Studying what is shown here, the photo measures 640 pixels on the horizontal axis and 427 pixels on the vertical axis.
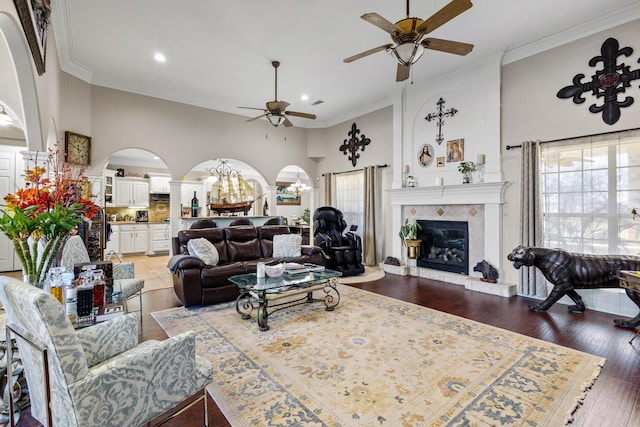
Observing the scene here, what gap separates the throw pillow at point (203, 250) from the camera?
4129 millimetres

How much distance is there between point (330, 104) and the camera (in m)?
6.66

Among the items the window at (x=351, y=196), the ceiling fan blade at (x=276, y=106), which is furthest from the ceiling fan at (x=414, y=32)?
the window at (x=351, y=196)

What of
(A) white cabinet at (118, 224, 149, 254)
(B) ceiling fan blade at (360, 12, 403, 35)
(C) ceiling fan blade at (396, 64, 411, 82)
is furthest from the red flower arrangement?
(A) white cabinet at (118, 224, 149, 254)

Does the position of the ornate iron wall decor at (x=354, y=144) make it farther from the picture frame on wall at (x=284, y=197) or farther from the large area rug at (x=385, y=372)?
the picture frame on wall at (x=284, y=197)

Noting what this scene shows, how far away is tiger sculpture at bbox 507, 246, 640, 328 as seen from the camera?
3.23 meters

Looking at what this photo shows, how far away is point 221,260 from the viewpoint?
4.64m

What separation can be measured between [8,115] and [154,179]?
4.35 metres

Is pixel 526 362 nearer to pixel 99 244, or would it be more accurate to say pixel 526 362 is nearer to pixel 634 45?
pixel 634 45

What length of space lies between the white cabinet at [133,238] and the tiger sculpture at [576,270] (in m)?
8.95

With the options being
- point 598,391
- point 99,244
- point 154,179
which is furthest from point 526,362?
point 154,179

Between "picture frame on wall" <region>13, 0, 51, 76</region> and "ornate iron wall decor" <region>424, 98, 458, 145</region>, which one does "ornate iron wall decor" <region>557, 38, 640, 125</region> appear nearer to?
"ornate iron wall decor" <region>424, 98, 458, 145</region>

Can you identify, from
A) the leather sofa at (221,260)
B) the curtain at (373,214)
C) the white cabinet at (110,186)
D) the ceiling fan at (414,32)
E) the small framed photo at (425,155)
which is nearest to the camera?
the ceiling fan at (414,32)

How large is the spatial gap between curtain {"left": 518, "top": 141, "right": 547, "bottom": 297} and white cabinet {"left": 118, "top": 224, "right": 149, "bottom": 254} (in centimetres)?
909

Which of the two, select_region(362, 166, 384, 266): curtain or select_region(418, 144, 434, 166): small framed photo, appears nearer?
select_region(418, 144, 434, 166): small framed photo
